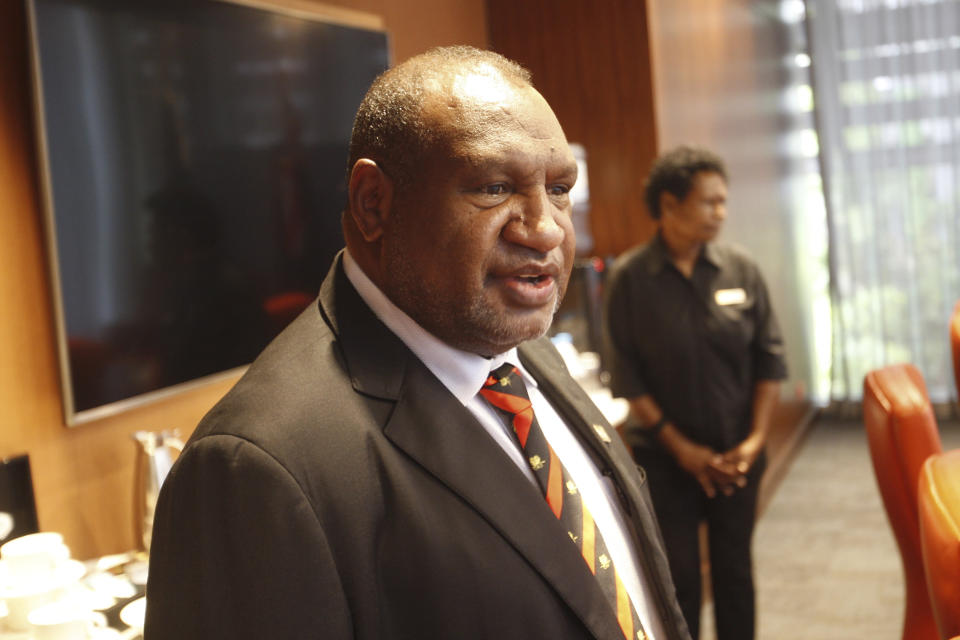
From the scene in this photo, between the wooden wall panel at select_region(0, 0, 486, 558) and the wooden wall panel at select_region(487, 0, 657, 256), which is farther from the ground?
the wooden wall panel at select_region(487, 0, 657, 256)

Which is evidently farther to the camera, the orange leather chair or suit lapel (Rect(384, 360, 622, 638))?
the orange leather chair

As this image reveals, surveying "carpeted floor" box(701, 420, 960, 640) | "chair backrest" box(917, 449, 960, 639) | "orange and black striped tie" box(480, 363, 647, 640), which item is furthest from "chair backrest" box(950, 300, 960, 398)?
"carpeted floor" box(701, 420, 960, 640)

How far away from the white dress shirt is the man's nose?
154 millimetres

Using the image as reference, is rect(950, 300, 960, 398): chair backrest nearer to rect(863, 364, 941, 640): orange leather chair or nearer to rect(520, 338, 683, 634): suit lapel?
rect(863, 364, 941, 640): orange leather chair

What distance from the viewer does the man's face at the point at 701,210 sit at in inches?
116

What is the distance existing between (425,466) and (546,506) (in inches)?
6.2

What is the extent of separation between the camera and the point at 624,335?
304 centimetres

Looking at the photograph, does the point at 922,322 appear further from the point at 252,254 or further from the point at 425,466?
the point at 425,466

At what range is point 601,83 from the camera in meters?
4.05

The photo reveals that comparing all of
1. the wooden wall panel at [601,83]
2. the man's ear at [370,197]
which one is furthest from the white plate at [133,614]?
the wooden wall panel at [601,83]

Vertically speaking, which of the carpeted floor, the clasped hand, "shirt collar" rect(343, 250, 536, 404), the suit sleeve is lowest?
the carpeted floor

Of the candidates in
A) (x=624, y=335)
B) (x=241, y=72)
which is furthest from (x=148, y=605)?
(x=624, y=335)

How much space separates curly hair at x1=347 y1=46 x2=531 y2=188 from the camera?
99 centimetres

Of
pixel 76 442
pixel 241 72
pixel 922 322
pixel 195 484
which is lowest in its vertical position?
pixel 922 322
